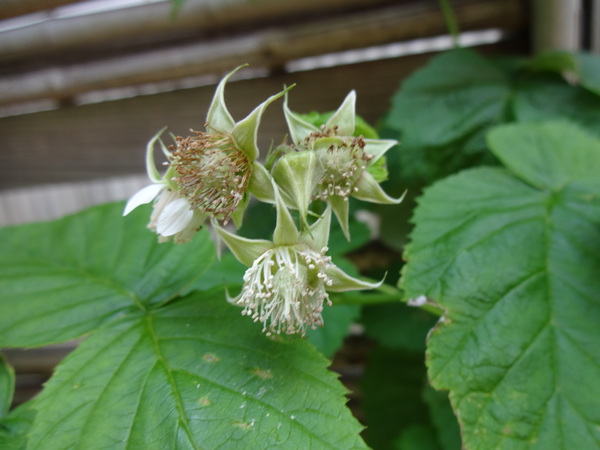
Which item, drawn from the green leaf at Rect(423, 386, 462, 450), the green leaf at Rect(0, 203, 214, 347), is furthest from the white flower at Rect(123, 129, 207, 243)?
the green leaf at Rect(423, 386, 462, 450)

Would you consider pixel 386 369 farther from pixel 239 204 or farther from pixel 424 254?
pixel 239 204

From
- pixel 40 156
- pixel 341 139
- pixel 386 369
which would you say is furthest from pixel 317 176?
pixel 40 156

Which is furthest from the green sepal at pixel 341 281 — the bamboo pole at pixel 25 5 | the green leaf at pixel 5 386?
the bamboo pole at pixel 25 5

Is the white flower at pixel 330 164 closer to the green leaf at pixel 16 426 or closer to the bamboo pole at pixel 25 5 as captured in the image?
the green leaf at pixel 16 426

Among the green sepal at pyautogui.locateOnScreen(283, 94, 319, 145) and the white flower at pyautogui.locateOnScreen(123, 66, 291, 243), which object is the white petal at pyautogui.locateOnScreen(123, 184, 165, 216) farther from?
the green sepal at pyautogui.locateOnScreen(283, 94, 319, 145)

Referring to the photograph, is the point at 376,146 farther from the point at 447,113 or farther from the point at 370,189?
the point at 447,113
